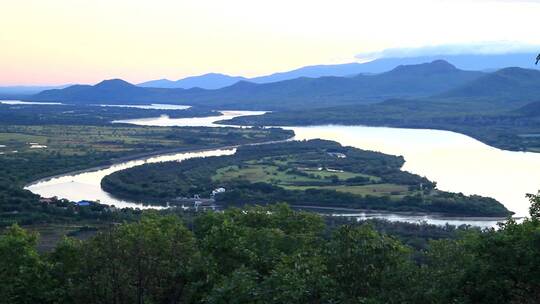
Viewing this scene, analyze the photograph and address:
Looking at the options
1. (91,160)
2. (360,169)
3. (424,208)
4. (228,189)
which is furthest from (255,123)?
(424,208)

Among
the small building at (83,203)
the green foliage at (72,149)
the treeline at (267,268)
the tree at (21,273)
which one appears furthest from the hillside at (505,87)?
the tree at (21,273)

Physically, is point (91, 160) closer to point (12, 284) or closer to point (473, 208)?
point (473, 208)

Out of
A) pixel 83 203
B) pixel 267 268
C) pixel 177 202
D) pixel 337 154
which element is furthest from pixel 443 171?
pixel 267 268

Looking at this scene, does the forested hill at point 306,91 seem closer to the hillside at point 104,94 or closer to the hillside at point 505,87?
the hillside at point 104,94

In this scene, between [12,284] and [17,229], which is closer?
[12,284]

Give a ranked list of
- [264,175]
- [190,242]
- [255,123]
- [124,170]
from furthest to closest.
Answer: [255,123] < [124,170] < [264,175] < [190,242]

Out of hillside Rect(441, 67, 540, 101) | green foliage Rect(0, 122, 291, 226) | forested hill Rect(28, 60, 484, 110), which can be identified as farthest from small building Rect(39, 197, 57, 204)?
forested hill Rect(28, 60, 484, 110)

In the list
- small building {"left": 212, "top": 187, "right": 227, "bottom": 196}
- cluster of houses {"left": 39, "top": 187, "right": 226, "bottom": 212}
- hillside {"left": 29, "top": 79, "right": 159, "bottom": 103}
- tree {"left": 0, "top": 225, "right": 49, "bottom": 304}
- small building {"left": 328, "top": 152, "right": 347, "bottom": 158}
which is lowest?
cluster of houses {"left": 39, "top": 187, "right": 226, "bottom": 212}

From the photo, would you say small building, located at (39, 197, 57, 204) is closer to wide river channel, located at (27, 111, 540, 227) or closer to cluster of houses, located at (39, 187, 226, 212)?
cluster of houses, located at (39, 187, 226, 212)
